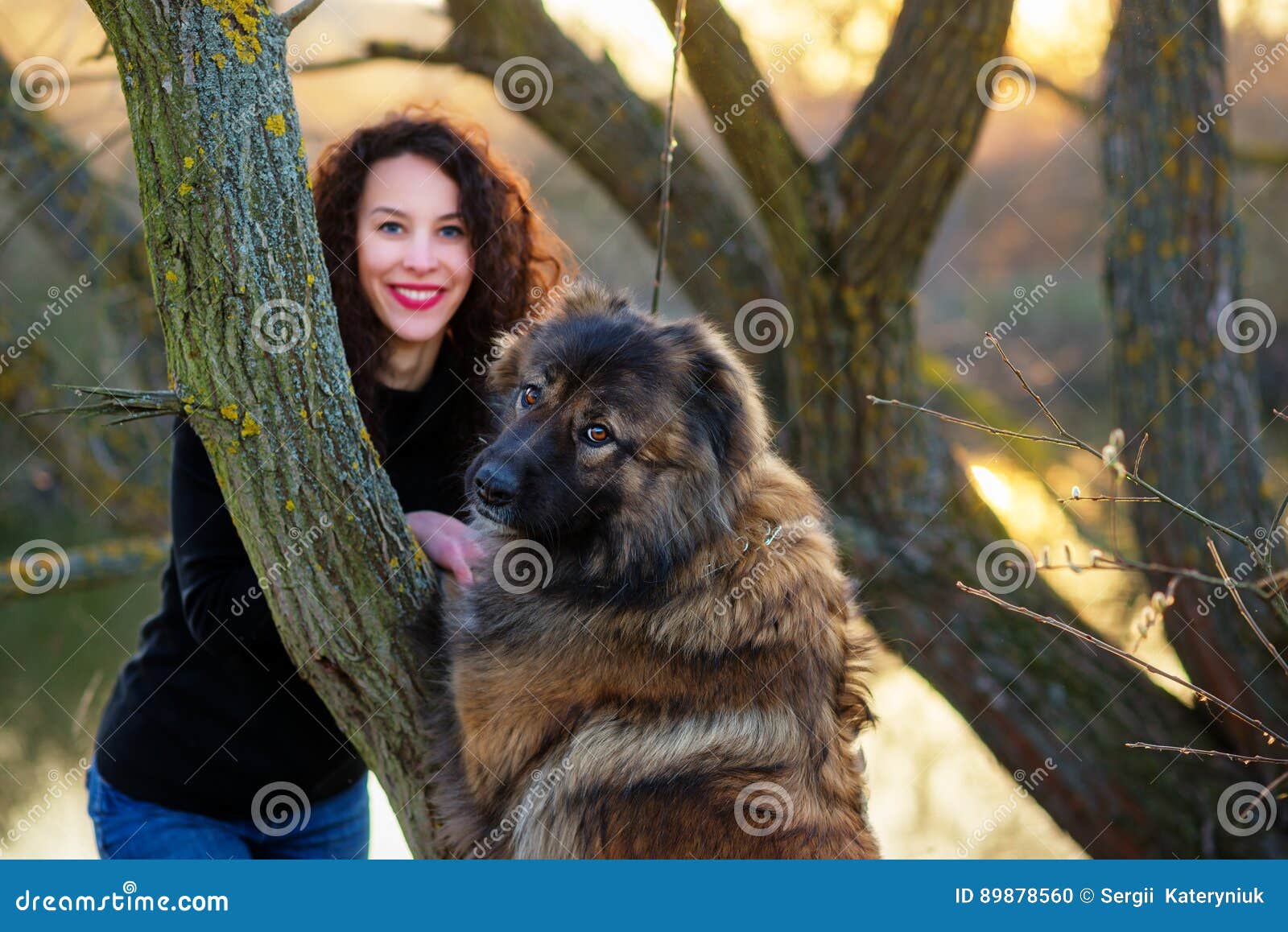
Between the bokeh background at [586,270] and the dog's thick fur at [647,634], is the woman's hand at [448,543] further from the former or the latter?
the bokeh background at [586,270]

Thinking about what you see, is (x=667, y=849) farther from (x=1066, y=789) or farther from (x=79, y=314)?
(x=79, y=314)

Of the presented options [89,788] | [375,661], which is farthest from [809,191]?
[89,788]

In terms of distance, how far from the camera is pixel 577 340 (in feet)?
10.0

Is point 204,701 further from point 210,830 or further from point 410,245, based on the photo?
point 410,245

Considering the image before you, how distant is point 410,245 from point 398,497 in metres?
0.78

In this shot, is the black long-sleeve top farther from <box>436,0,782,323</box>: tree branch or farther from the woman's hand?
<box>436,0,782,323</box>: tree branch

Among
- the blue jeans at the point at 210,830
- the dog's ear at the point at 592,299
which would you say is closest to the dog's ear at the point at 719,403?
the dog's ear at the point at 592,299

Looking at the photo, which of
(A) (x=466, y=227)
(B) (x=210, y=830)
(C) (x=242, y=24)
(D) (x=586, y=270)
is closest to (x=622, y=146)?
(D) (x=586, y=270)

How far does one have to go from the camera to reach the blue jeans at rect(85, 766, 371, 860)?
2.96m

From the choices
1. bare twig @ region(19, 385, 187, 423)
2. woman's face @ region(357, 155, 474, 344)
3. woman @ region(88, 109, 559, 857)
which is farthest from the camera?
woman's face @ region(357, 155, 474, 344)

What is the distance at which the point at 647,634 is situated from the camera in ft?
9.30

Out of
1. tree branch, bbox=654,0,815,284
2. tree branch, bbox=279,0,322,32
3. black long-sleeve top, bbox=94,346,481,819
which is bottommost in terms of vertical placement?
black long-sleeve top, bbox=94,346,481,819

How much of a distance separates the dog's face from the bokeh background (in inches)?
46.4

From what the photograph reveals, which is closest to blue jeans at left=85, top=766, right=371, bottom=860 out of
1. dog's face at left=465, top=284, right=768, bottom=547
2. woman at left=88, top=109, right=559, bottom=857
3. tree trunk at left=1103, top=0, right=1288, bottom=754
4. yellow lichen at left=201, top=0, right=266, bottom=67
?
woman at left=88, top=109, right=559, bottom=857
